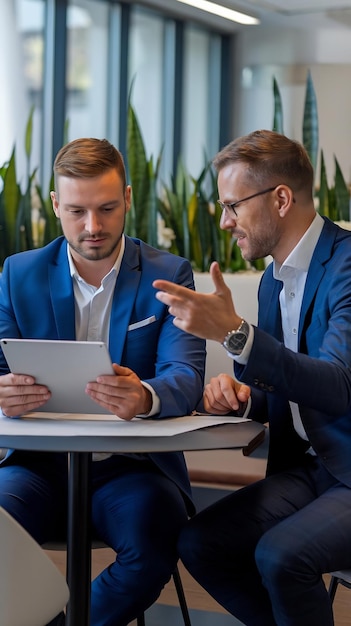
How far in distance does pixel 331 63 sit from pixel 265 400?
26.5 feet

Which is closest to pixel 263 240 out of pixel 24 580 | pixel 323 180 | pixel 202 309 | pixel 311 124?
pixel 202 309

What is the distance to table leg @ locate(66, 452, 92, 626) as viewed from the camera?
1.77 m

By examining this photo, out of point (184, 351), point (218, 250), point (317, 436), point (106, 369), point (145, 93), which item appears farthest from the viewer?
point (145, 93)

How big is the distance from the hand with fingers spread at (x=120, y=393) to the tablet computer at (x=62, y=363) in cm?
2

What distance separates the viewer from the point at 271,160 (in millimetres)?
1989

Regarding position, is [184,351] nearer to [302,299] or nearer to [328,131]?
[302,299]

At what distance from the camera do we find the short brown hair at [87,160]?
210 centimetres

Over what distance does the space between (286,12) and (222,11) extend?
1314mm

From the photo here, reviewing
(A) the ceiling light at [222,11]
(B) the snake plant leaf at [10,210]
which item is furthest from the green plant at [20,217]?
(A) the ceiling light at [222,11]

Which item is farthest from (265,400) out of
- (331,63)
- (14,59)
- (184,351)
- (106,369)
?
(331,63)

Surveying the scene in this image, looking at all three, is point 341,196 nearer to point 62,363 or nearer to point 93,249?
point 93,249

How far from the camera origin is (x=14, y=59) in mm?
7453

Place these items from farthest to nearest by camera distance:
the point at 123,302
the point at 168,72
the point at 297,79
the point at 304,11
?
the point at 297,79 < the point at 304,11 < the point at 168,72 < the point at 123,302

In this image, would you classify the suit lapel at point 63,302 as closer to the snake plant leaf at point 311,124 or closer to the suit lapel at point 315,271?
the suit lapel at point 315,271
